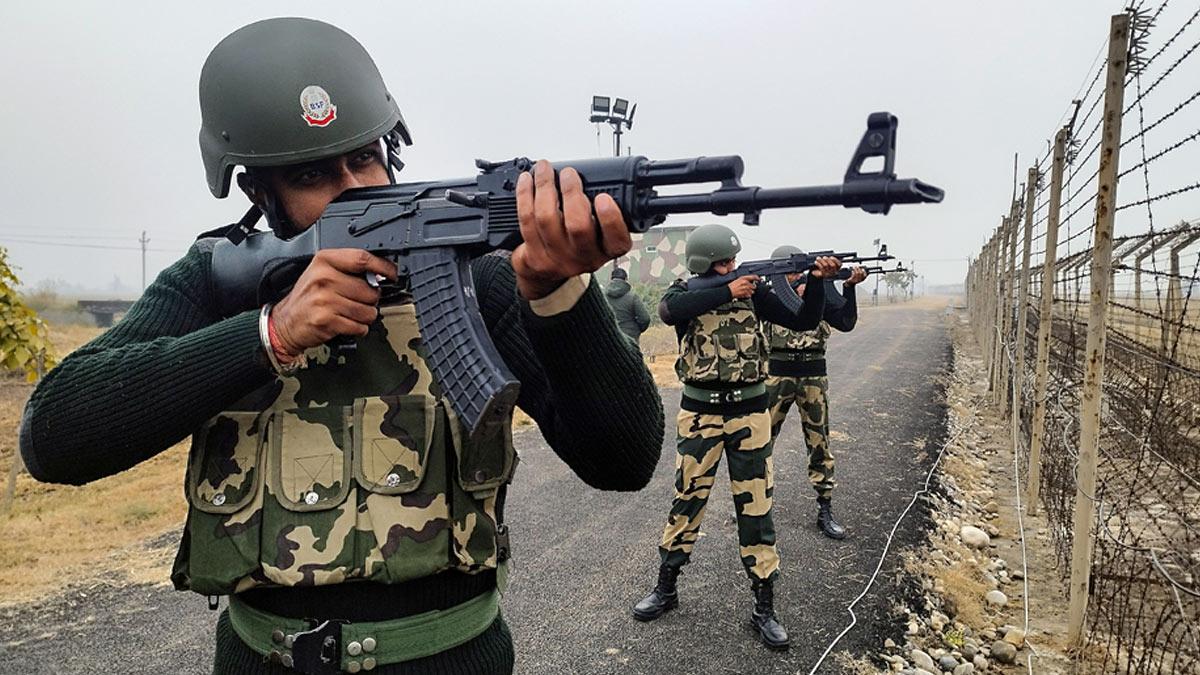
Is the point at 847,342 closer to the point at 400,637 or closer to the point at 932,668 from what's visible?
the point at 932,668

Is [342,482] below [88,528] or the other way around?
the other way around

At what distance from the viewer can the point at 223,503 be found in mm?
1421

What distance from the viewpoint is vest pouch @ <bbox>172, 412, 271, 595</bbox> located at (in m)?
1.38

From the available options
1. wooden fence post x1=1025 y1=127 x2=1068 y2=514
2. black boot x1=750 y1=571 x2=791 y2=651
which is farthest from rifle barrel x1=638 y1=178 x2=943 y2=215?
wooden fence post x1=1025 y1=127 x2=1068 y2=514

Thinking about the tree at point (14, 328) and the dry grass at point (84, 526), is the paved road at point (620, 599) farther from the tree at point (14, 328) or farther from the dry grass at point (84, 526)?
the tree at point (14, 328)

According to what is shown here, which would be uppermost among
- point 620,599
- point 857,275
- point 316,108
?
point 316,108

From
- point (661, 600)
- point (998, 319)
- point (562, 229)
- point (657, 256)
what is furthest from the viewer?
point (657, 256)

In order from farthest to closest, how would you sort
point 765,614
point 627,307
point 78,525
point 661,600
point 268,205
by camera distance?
point 627,307
point 78,525
point 661,600
point 765,614
point 268,205

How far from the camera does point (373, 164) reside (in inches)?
67.7

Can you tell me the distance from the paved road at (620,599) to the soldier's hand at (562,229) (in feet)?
9.11

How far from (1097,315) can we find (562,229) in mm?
3019

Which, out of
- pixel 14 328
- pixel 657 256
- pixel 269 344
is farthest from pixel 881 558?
pixel 657 256

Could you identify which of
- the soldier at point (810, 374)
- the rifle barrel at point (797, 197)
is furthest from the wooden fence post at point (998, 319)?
the rifle barrel at point (797, 197)

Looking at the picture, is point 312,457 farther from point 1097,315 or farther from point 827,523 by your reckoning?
point 827,523
